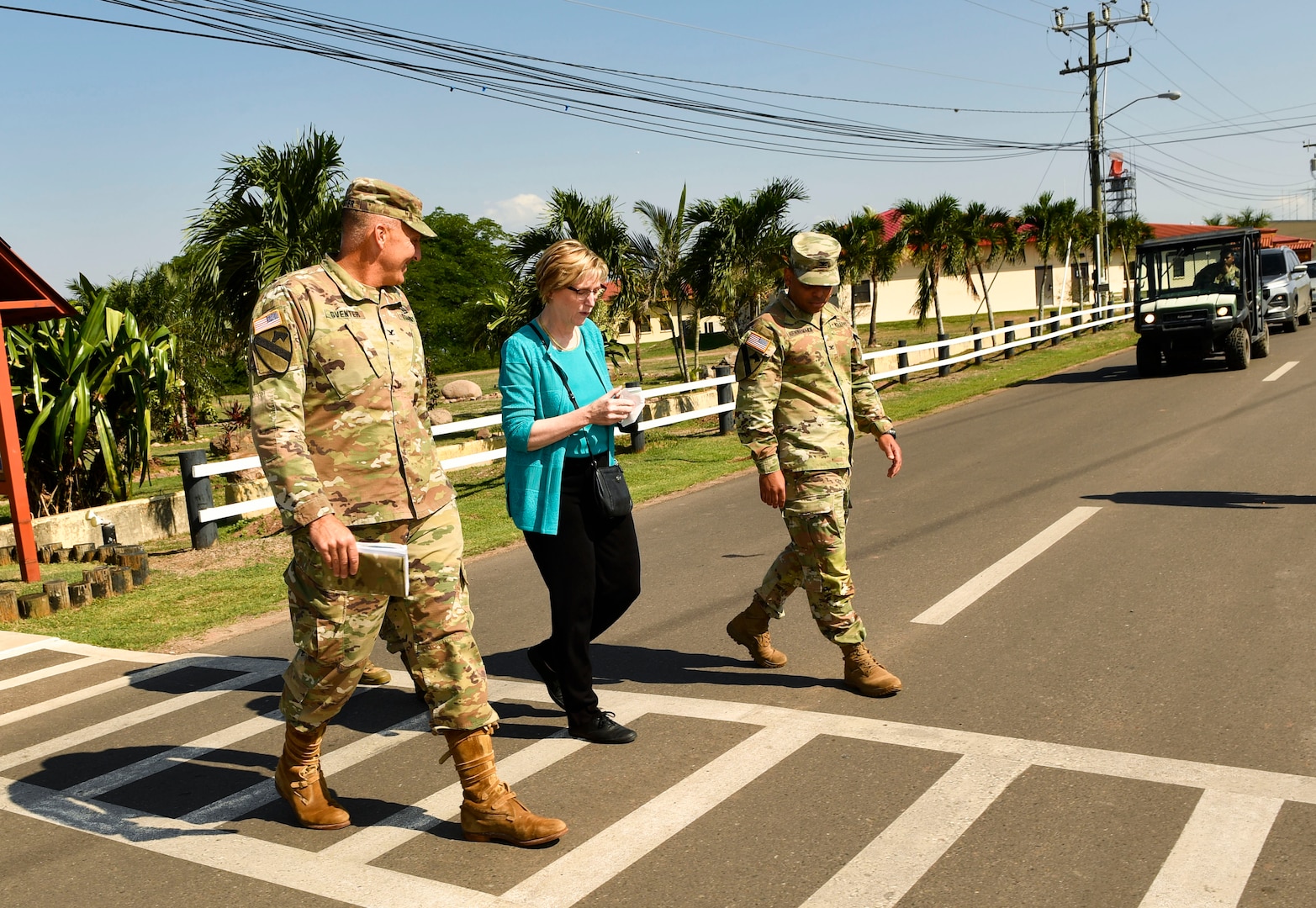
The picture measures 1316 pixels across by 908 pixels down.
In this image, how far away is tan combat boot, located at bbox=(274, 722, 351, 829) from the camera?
3904mm

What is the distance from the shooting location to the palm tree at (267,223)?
15.1 m

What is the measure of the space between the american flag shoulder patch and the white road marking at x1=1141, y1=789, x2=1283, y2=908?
302cm

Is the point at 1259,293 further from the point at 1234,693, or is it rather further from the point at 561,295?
the point at 561,295

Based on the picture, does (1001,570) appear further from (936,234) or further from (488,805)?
(936,234)

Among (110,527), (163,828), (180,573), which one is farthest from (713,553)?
(110,527)

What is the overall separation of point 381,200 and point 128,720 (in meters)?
3.16

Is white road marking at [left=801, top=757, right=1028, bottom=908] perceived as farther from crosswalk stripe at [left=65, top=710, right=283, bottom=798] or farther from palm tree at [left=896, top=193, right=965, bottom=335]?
palm tree at [left=896, top=193, right=965, bottom=335]

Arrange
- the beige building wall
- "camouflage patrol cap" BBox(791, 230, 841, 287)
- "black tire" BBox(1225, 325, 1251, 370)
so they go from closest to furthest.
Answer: "camouflage patrol cap" BBox(791, 230, 841, 287) → "black tire" BBox(1225, 325, 1251, 370) → the beige building wall

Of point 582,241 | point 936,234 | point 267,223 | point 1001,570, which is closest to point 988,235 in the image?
point 936,234

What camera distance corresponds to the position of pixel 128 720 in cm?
552

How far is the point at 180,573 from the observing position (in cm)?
933

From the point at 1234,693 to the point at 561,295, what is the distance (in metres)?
3.19

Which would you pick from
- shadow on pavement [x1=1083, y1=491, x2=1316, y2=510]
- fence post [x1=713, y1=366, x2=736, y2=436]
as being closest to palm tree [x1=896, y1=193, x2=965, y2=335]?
fence post [x1=713, y1=366, x2=736, y2=436]

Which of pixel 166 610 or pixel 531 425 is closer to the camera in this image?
pixel 531 425
